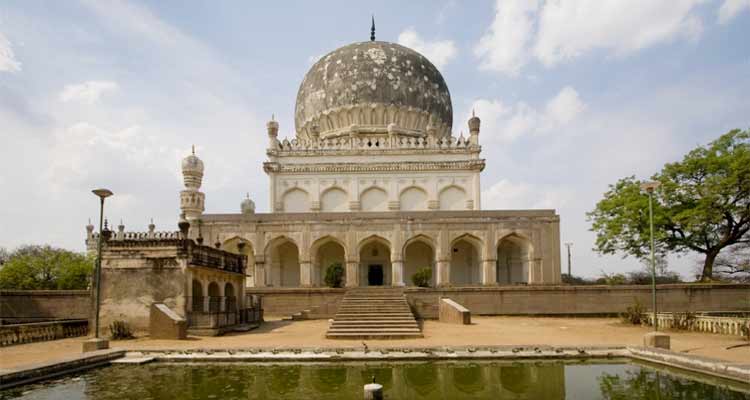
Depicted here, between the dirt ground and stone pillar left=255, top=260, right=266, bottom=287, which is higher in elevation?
stone pillar left=255, top=260, right=266, bottom=287

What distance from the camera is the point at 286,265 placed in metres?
21.7

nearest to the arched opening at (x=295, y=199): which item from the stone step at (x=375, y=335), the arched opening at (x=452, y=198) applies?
the arched opening at (x=452, y=198)

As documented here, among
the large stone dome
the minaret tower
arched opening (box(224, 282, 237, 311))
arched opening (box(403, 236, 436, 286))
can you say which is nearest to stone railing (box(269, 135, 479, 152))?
the large stone dome

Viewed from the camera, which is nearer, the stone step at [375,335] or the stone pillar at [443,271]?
the stone step at [375,335]

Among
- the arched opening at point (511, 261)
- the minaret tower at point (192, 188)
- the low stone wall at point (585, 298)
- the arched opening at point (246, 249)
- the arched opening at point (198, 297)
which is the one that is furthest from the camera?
the minaret tower at point (192, 188)

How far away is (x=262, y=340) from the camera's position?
11.3m

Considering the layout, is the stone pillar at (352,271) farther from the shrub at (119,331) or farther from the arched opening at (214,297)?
the shrub at (119,331)

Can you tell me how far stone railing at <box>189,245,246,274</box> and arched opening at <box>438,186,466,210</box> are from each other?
1092 centimetres

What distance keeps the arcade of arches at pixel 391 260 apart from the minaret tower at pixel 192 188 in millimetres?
4044

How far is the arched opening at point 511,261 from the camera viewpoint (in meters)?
20.7

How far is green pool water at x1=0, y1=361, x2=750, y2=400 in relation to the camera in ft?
21.2

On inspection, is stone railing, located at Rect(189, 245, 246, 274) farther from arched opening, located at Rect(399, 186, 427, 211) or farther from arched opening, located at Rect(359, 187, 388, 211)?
arched opening, located at Rect(399, 186, 427, 211)

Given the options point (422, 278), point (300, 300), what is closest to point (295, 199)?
point (300, 300)

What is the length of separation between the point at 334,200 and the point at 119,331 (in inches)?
533
